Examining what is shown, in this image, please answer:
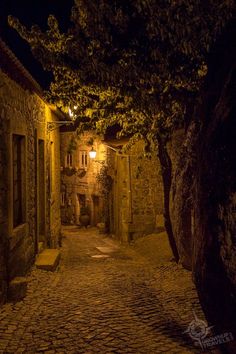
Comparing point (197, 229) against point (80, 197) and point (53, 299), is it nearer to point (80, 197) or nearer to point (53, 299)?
point (53, 299)

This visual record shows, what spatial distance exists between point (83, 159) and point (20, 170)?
1639 cm

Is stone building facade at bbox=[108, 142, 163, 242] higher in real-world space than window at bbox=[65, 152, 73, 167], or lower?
lower

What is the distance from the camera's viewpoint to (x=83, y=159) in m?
25.3

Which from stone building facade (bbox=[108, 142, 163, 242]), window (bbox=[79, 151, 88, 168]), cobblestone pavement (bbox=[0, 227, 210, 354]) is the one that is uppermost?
window (bbox=[79, 151, 88, 168])

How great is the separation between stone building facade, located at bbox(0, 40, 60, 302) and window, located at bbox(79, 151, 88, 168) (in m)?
11.9

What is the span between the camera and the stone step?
9894 millimetres

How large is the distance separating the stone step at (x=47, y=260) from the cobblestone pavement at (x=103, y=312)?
0.61 ft

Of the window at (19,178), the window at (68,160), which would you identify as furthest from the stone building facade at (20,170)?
the window at (68,160)

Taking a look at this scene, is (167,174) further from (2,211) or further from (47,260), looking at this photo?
(2,211)

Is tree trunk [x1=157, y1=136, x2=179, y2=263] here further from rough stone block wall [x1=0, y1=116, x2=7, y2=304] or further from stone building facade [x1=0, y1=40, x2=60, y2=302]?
rough stone block wall [x1=0, y1=116, x2=7, y2=304]

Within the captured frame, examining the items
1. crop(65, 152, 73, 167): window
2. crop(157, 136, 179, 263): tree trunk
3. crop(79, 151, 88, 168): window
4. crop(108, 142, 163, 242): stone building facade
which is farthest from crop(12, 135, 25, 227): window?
crop(65, 152, 73, 167): window

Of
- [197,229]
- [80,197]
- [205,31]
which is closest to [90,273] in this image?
[197,229]

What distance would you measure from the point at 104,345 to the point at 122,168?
11.4 metres

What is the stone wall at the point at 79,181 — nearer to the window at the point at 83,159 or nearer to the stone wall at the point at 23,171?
the window at the point at 83,159
